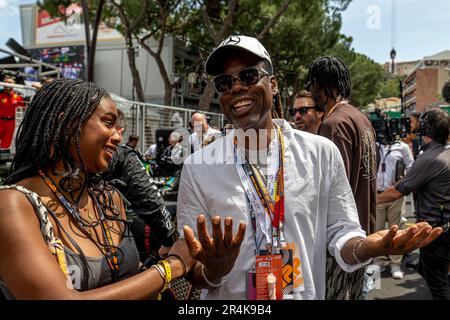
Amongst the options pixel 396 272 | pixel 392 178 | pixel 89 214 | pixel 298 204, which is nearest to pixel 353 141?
pixel 298 204

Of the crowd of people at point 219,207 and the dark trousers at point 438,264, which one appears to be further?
the dark trousers at point 438,264

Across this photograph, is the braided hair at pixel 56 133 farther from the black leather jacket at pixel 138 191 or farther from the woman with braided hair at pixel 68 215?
the black leather jacket at pixel 138 191

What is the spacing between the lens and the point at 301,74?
26422 millimetres

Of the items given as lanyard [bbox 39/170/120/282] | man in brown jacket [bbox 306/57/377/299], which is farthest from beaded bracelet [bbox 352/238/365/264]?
lanyard [bbox 39/170/120/282]

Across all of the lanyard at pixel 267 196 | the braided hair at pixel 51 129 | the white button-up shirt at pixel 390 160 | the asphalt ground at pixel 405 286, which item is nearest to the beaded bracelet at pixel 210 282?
the lanyard at pixel 267 196

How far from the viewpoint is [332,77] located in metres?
2.96

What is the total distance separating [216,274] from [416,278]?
462 cm

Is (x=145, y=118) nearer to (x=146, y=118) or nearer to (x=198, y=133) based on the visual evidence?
(x=146, y=118)

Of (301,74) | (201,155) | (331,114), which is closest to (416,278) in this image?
(331,114)

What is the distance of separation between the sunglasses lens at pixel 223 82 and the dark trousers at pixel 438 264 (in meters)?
2.77

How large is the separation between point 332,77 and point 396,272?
11.4 ft

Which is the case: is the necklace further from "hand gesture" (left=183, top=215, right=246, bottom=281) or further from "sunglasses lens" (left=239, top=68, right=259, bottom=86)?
"sunglasses lens" (left=239, top=68, right=259, bottom=86)

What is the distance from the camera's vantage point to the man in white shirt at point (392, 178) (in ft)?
18.3
